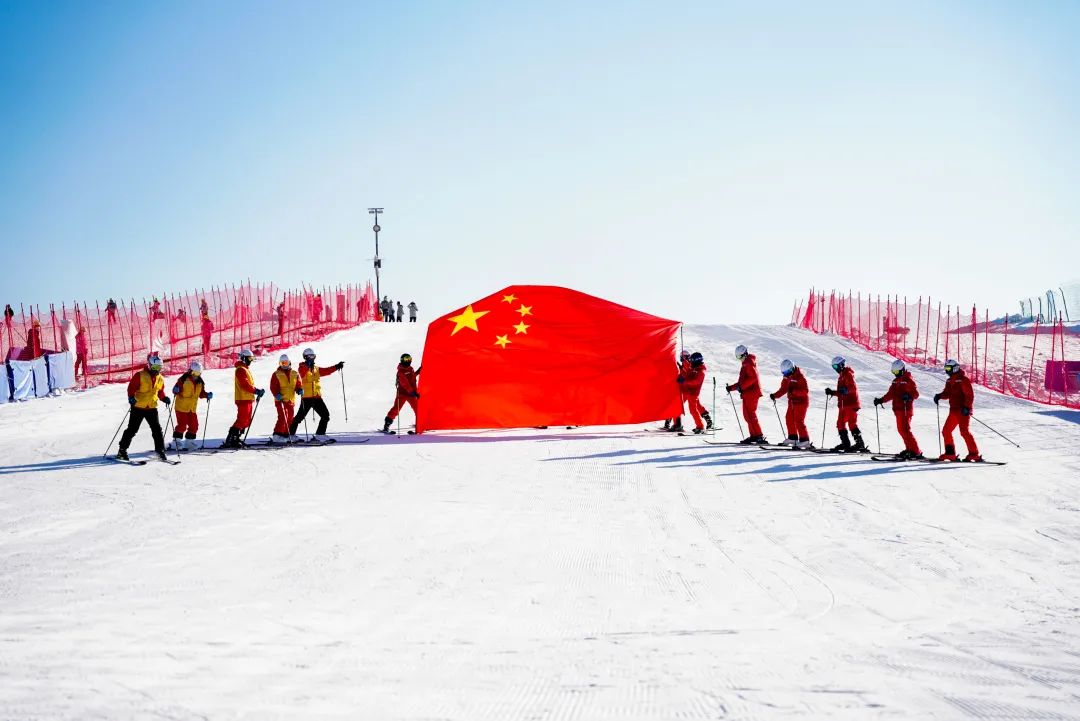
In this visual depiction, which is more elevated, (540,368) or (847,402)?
(540,368)

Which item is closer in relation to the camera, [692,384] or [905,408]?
[905,408]

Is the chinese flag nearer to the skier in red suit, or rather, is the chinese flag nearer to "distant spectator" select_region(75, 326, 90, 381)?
the skier in red suit

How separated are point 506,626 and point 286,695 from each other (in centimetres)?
170

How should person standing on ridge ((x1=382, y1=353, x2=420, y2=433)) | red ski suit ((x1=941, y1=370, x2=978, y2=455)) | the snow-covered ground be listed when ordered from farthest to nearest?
person standing on ridge ((x1=382, y1=353, x2=420, y2=433)) → red ski suit ((x1=941, y1=370, x2=978, y2=455)) → the snow-covered ground

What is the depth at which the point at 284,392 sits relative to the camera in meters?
16.1

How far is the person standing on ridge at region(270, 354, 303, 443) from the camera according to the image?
631 inches

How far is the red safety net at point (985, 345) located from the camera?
27.6 metres

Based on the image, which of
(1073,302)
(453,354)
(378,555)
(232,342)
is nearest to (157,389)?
(453,354)

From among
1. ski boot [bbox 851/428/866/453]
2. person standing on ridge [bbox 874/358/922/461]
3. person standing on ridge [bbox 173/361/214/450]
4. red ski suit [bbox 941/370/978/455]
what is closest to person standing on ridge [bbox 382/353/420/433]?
person standing on ridge [bbox 173/361/214/450]

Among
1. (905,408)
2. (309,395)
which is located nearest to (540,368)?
(309,395)

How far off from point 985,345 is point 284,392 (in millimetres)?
31011

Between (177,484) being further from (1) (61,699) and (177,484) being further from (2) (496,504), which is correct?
(1) (61,699)

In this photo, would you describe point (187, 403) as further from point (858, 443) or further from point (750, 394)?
point (858, 443)

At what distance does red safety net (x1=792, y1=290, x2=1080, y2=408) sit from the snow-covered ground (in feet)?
55.8
